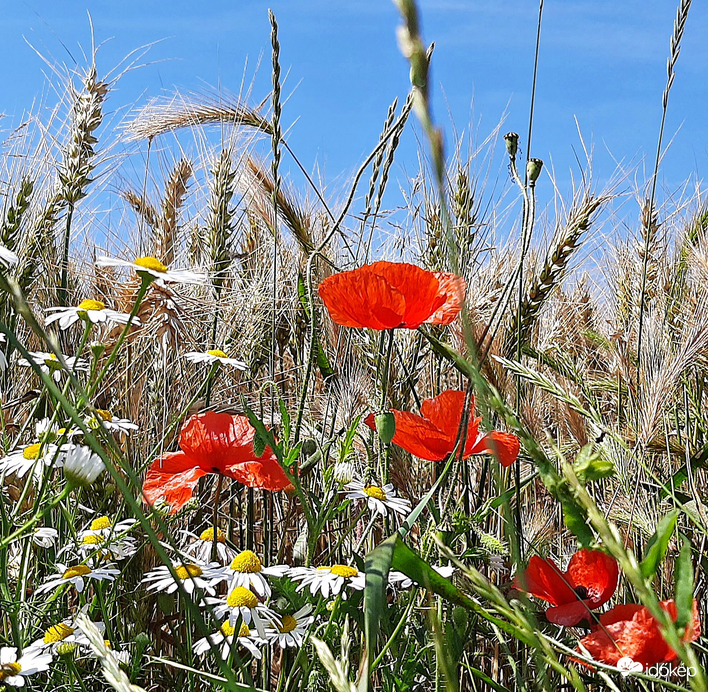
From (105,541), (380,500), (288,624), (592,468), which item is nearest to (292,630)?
(288,624)

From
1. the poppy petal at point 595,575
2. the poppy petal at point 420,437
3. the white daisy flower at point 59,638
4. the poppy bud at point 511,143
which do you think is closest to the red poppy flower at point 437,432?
the poppy petal at point 420,437

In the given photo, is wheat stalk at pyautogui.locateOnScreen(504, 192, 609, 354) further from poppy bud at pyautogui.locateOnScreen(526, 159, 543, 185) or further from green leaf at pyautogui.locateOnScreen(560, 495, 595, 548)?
green leaf at pyautogui.locateOnScreen(560, 495, 595, 548)

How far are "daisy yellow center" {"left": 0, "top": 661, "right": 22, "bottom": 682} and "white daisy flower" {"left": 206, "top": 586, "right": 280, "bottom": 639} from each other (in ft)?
0.50

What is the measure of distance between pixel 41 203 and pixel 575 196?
817 millimetres

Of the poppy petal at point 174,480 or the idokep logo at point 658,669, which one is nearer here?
the idokep logo at point 658,669

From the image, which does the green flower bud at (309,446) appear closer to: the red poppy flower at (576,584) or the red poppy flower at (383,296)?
the red poppy flower at (383,296)

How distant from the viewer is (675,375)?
2.73ft

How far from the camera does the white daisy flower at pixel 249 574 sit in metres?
0.66

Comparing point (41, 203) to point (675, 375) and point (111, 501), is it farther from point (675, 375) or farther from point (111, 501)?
point (675, 375)

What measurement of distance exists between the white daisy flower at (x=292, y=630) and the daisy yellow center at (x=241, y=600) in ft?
0.10

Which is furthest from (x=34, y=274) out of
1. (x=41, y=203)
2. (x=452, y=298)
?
(x=452, y=298)

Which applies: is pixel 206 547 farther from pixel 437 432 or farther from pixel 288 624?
pixel 437 432

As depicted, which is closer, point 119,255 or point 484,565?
point 484,565

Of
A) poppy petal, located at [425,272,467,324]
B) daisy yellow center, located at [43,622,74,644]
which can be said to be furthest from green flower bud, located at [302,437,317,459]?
daisy yellow center, located at [43,622,74,644]
